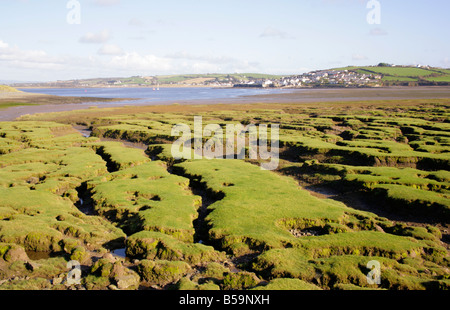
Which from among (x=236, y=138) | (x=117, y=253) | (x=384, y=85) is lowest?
(x=117, y=253)

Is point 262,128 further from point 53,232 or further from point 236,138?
point 53,232

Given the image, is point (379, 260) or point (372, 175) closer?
point (379, 260)

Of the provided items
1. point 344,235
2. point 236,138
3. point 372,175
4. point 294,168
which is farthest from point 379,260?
point 236,138

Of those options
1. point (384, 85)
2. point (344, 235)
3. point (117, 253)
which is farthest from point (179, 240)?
point (384, 85)

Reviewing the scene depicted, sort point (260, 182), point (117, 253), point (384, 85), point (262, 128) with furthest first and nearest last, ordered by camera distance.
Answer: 1. point (384, 85)
2. point (262, 128)
3. point (260, 182)
4. point (117, 253)
